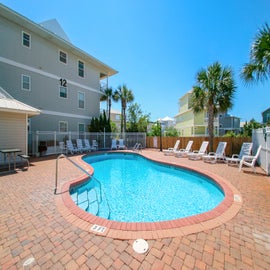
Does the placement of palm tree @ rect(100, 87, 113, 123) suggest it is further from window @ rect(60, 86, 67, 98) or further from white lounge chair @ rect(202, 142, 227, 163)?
white lounge chair @ rect(202, 142, 227, 163)

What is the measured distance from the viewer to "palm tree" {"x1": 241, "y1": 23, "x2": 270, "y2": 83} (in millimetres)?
5496

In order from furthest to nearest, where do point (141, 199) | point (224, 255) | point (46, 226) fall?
point (141, 199)
point (46, 226)
point (224, 255)

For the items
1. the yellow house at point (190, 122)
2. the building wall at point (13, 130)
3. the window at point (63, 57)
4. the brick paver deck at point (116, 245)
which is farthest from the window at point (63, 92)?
the yellow house at point (190, 122)

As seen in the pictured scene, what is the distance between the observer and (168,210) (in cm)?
470

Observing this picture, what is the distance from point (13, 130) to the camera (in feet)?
28.9

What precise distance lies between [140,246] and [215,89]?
11566mm

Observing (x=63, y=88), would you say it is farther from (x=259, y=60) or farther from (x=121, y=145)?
(x=259, y=60)

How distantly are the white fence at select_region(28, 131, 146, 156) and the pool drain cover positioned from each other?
39.7ft

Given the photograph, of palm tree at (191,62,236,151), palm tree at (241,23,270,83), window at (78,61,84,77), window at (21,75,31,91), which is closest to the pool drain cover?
palm tree at (241,23,270,83)

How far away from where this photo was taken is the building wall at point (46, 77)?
1184 cm

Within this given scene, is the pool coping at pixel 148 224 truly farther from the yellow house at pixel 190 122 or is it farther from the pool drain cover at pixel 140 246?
the yellow house at pixel 190 122

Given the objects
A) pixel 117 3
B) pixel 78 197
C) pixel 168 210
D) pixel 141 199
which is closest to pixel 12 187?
pixel 78 197

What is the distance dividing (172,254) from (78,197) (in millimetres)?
3947

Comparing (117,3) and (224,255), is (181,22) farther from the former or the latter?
(224,255)
